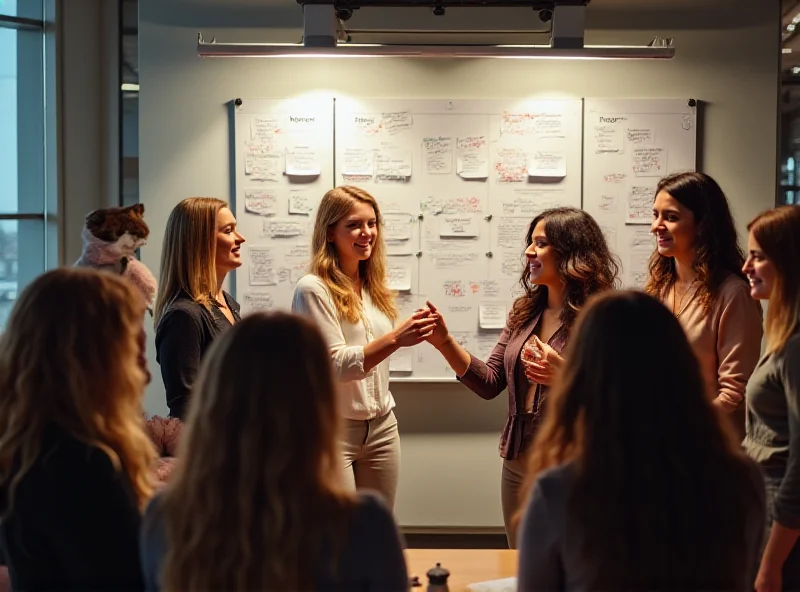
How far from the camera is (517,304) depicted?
10.8ft

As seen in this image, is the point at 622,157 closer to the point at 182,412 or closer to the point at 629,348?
the point at 182,412

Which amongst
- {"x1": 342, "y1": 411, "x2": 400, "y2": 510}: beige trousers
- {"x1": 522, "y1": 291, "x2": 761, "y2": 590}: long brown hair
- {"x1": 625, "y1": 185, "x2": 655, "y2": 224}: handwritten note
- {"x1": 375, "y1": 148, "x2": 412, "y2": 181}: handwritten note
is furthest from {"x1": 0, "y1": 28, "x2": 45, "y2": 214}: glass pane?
{"x1": 522, "y1": 291, "x2": 761, "y2": 590}: long brown hair

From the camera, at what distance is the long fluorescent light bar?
3.46m

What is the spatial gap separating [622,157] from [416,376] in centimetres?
149

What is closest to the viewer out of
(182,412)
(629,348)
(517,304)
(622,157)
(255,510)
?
(255,510)

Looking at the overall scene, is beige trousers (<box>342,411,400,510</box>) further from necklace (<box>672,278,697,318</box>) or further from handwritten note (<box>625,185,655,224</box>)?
handwritten note (<box>625,185,655,224</box>)

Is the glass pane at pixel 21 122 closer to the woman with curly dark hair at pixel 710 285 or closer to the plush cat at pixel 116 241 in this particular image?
the plush cat at pixel 116 241

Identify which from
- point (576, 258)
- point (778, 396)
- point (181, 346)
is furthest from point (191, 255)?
point (778, 396)

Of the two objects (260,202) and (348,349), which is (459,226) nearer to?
(260,202)

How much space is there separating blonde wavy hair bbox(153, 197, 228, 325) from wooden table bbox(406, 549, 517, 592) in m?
→ 1.18

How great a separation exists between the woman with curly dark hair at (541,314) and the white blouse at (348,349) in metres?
0.29

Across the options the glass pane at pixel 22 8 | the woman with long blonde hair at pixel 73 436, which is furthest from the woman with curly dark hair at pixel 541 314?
the glass pane at pixel 22 8

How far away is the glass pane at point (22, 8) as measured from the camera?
4.54 m

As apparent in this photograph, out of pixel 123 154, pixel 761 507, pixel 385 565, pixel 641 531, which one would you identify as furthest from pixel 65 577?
pixel 123 154
